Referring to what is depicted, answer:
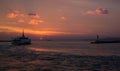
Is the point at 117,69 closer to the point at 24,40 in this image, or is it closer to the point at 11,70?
the point at 11,70

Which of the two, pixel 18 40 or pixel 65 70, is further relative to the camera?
pixel 18 40

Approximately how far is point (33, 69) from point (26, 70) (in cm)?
122

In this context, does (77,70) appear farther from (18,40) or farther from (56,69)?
(18,40)

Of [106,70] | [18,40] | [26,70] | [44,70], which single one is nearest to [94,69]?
[106,70]

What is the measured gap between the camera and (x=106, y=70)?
3098cm

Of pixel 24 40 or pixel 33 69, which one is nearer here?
pixel 33 69

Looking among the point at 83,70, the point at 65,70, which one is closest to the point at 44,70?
the point at 65,70

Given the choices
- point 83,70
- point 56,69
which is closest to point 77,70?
point 83,70

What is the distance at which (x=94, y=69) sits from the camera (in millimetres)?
31719

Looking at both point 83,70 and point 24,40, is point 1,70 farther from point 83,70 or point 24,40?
point 24,40

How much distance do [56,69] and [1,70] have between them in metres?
6.84

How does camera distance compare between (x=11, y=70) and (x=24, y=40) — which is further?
(x=24, y=40)

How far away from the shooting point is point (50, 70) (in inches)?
1217

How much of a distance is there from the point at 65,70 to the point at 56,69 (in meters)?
1.39
